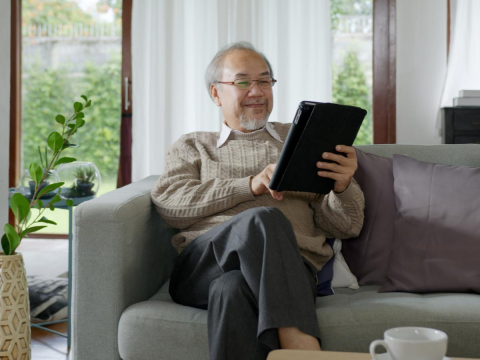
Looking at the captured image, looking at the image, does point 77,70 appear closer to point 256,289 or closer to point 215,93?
point 215,93

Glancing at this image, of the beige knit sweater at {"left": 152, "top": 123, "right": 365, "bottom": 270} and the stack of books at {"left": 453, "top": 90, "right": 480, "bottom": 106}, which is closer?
the beige knit sweater at {"left": 152, "top": 123, "right": 365, "bottom": 270}

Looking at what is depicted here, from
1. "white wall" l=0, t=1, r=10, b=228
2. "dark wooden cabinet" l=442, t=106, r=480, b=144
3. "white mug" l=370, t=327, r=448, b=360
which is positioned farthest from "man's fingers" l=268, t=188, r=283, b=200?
"dark wooden cabinet" l=442, t=106, r=480, b=144

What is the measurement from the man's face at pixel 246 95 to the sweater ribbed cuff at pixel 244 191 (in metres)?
0.35

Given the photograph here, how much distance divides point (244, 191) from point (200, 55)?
83.7 inches

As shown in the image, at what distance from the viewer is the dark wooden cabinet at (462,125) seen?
10.4 ft

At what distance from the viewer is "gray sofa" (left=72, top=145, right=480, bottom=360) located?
1.52 metres

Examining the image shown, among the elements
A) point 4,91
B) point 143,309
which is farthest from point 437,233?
point 4,91

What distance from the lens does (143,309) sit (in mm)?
1611

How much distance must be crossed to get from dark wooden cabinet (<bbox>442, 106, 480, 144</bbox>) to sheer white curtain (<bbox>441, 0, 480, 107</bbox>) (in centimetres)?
38

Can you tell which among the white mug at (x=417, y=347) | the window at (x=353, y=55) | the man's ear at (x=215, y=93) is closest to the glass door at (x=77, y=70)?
the window at (x=353, y=55)

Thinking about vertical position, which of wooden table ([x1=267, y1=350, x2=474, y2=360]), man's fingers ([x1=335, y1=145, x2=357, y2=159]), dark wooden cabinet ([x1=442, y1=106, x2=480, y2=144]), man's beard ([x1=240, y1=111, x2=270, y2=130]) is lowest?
wooden table ([x1=267, y1=350, x2=474, y2=360])

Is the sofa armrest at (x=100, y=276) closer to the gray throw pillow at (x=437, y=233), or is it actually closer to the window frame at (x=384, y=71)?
the gray throw pillow at (x=437, y=233)

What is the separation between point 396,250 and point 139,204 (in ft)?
2.51

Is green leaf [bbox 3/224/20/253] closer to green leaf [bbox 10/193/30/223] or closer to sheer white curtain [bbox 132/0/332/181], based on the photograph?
green leaf [bbox 10/193/30/223]
